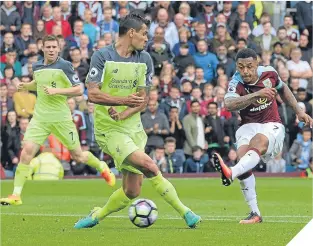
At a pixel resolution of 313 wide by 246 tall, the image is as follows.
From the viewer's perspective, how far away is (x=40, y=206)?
57.6 feet

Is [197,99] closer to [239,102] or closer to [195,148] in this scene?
[195,148]

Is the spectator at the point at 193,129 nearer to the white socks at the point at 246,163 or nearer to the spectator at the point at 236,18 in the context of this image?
the spectator at the point at 236,18

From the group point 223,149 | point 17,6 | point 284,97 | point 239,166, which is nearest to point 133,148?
point 239,166

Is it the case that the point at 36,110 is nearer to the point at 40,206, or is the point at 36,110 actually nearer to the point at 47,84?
the point at 47,84

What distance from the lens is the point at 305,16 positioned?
3028cm

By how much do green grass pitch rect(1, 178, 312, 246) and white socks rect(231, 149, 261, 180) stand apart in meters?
0.71

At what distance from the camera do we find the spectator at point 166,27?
92.7 ft

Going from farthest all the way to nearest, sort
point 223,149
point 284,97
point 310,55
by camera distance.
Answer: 1. point 310,55
2. point 223,149
3. point 284,97

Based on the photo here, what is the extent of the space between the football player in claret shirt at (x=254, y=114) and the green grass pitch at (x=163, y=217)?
0.64 m

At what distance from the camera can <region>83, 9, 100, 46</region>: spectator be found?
1113 inches

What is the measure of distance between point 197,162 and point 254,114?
12452 millimetres

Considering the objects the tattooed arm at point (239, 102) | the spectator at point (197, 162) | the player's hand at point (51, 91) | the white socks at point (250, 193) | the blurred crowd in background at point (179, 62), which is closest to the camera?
the tattooed arm at point (239, 102)

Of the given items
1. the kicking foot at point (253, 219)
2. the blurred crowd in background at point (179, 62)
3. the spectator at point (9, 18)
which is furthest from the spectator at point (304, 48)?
the kicking foot at point (253, 219)

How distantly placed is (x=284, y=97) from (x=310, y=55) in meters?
15.3
